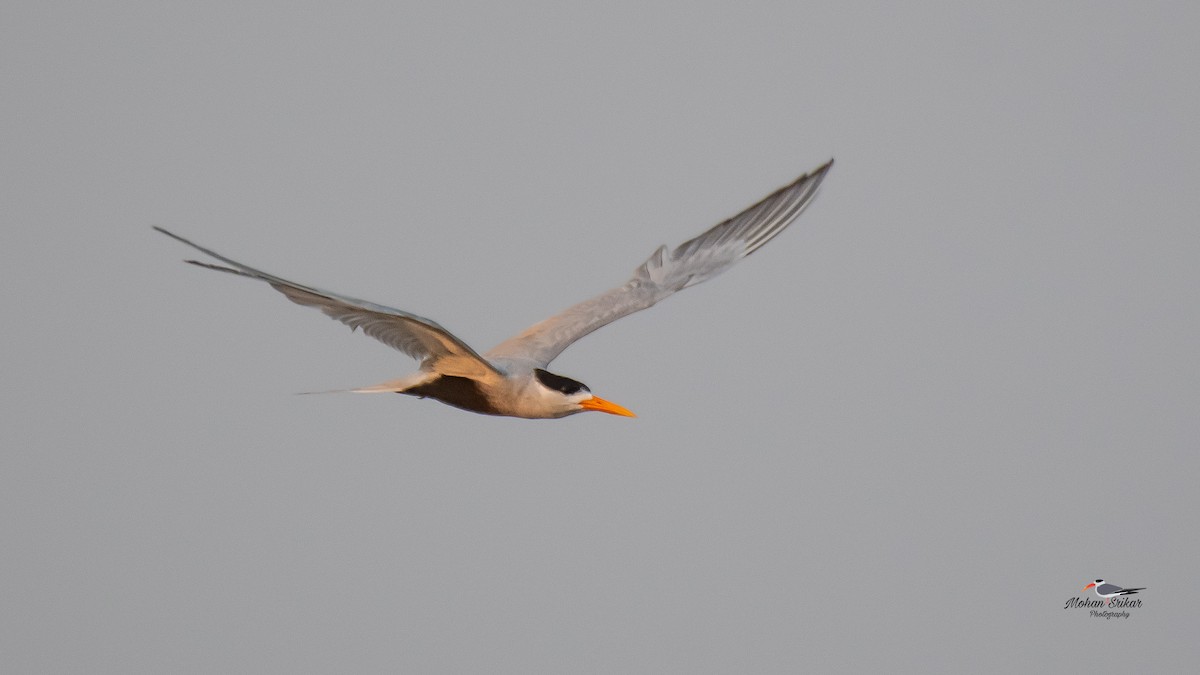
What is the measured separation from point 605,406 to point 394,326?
125cm

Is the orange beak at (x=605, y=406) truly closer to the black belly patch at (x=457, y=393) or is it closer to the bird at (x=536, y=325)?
the bird at (x=536, y=325)

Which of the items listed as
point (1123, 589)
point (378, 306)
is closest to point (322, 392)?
point (378, 306)

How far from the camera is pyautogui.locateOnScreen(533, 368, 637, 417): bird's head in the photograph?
22.0 ft

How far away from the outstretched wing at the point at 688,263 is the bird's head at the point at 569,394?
961mm

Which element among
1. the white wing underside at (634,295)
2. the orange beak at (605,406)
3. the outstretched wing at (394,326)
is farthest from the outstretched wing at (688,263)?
the outstretched wing at (394,326)

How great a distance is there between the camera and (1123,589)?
7.76 m

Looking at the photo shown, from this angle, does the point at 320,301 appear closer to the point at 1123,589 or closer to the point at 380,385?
the point at 380,385

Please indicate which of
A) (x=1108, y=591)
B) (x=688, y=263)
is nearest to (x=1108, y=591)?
(x=1108, y=591)

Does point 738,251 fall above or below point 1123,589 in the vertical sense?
above

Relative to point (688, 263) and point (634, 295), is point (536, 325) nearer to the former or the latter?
Answer: point (634, 295)

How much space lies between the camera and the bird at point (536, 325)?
5.82 metres

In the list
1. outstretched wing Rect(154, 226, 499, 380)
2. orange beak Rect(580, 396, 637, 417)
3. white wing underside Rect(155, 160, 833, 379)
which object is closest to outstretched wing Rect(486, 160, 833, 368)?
white wing underside Rect(155, 160, 833, 379)

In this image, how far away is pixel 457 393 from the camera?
668cm

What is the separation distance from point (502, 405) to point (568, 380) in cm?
36
